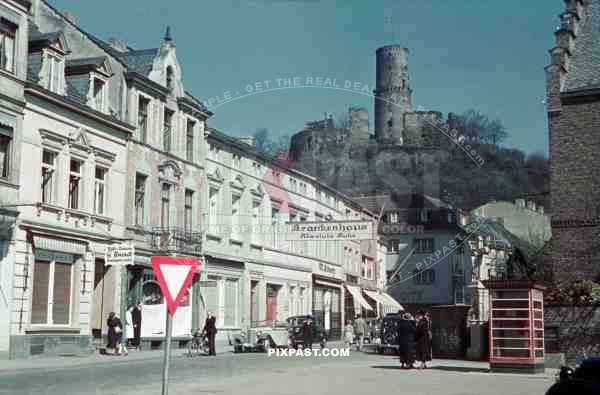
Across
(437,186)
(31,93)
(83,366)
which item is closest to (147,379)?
Answer: (83,366)

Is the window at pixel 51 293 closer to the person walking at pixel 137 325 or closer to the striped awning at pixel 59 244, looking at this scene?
the striped awning at pixel 59 244

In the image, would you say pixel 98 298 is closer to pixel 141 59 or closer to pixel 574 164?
pixel 141 59

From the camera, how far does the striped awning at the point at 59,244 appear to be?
28422 mm

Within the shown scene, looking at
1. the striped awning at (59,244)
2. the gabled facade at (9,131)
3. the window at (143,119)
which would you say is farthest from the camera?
the window at (143,119)

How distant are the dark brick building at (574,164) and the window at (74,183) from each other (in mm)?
17895

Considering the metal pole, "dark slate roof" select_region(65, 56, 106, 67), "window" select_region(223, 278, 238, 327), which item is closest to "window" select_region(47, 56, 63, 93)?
"dark slate roof" select_region(65, 56, 106, 67)

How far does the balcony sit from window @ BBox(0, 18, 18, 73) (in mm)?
11062

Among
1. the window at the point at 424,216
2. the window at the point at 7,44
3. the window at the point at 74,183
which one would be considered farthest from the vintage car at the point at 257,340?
the window at the point at 424,216

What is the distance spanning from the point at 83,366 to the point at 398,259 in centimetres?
6228

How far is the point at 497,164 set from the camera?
201 feet

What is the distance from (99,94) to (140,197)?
496 cm

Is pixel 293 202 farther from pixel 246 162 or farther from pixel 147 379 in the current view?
pixel 147 379

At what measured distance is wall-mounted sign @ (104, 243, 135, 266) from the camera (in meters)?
30.5

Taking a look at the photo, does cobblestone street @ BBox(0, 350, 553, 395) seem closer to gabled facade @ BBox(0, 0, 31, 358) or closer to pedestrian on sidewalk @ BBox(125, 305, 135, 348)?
gabled facade @ BBox(0, 0, 31, 358)
